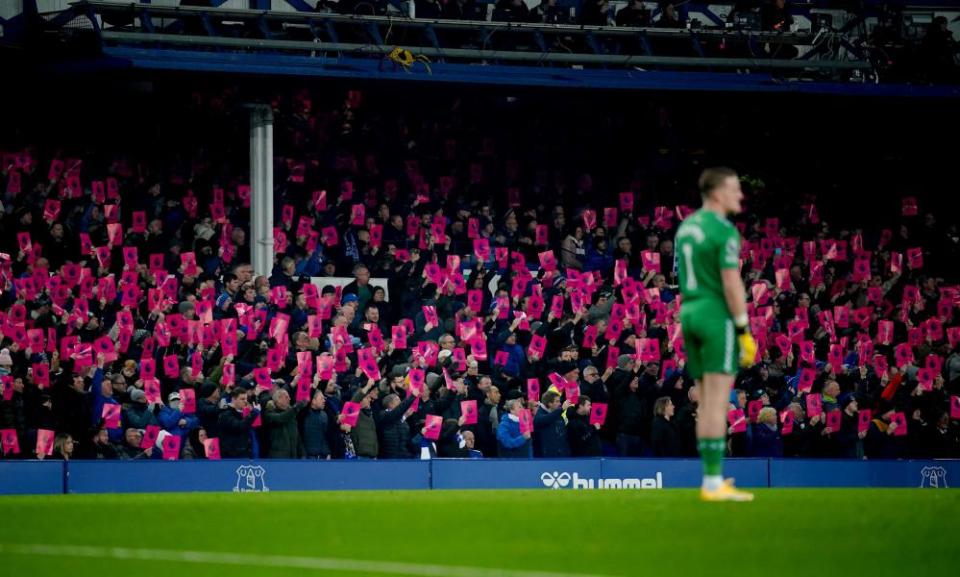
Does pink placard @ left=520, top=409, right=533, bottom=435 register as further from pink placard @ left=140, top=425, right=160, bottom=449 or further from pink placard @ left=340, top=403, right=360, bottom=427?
pink placard @ left=140, top=425, right=160, bottom=449

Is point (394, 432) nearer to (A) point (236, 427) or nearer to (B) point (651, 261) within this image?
(A) point (236, 427)

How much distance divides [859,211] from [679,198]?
11.7 ft

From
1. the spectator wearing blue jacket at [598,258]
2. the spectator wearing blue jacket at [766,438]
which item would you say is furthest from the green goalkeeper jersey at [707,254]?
the spectator wearing blue jacket at [598,258]

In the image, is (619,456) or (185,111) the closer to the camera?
(619,456)

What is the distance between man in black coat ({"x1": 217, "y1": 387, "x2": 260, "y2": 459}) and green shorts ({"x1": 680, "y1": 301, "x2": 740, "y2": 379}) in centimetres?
1026

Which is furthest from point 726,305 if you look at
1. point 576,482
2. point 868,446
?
point 868,446

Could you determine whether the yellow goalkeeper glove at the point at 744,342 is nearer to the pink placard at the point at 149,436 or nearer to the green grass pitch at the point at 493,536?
the green grass pitch at the point at 493,536

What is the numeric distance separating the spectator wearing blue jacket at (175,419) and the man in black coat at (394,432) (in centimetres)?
236

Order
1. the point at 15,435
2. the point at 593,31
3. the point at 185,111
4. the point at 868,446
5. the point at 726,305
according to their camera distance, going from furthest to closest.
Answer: the point at 185,111 → the point at 593,31 → the point at 868,446 → the point at 15,435 → the point at 726,305

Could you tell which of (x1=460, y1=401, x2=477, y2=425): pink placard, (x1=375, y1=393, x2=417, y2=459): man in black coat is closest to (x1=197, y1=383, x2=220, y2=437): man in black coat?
(x1=375, y1=393, x2=417, y2=459): man in black coat

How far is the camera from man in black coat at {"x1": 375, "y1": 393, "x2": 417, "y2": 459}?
1992 cm

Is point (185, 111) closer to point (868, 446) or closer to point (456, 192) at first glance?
point (456, 192)

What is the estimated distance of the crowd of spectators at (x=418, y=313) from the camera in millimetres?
19703

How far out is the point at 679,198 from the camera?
28438 millimetres
